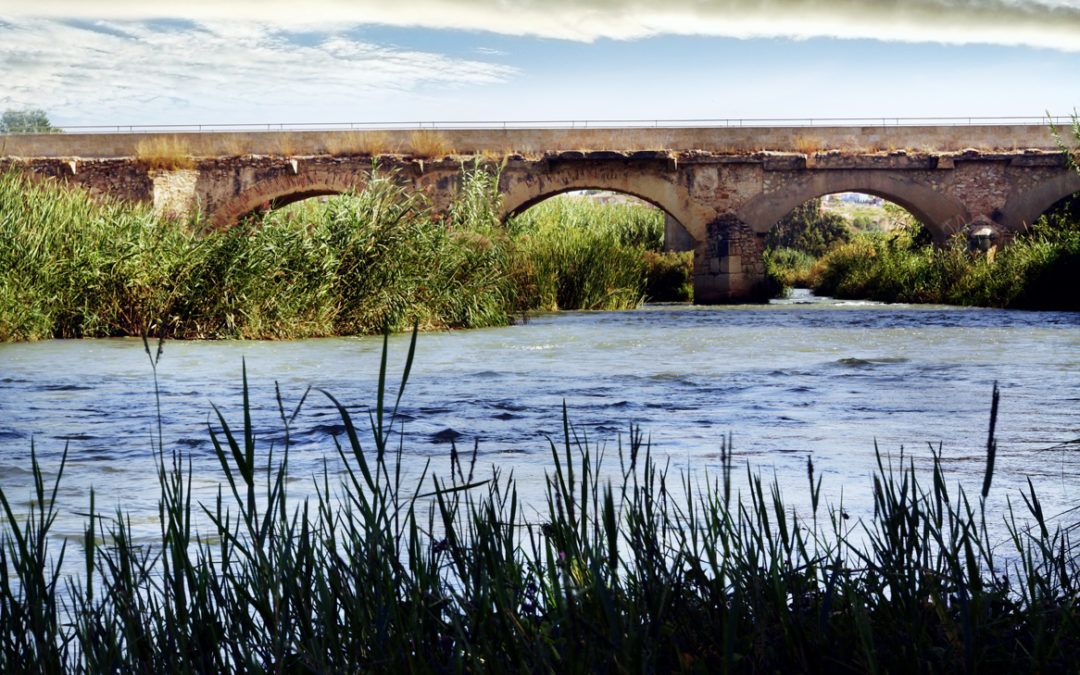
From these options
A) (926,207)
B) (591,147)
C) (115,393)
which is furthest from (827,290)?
(115,393)

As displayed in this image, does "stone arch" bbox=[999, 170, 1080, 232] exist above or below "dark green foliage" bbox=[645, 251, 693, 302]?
above

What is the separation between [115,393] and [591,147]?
50.6ft

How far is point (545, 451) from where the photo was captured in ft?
18.3

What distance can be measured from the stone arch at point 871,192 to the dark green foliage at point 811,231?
64.9 ft

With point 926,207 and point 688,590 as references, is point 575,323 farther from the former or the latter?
point 688,590

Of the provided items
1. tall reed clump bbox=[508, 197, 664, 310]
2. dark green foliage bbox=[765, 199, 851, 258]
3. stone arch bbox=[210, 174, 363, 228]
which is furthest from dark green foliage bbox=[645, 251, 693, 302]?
dark green foliage bbox=[765, 199, 851, 258]

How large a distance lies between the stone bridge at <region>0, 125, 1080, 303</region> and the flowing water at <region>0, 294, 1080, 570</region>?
352 inches

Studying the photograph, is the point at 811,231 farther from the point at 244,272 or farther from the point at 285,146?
the point at 244,272

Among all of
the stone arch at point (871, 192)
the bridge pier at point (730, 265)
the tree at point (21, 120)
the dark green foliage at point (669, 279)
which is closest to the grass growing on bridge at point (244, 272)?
the bridge pier at point (730, 265)

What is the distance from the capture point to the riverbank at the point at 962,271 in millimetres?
17594

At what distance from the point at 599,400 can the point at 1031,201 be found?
696 inches

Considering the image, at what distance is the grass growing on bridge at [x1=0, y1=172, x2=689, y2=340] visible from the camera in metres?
12.4

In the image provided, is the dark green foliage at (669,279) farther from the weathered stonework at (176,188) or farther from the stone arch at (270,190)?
the weathered stonework at (176,188)

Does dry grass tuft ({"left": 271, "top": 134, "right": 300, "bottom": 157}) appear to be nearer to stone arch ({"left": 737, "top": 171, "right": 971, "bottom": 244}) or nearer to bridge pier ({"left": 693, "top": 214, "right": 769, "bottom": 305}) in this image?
bridge pier ({"left": 693, "top": 214, "right": 769, "bottom": 305})
